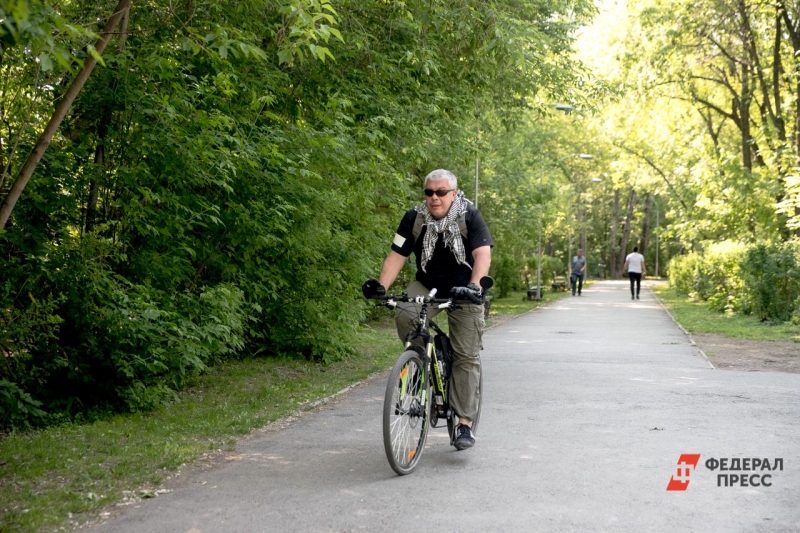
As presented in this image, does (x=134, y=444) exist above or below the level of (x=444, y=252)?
below

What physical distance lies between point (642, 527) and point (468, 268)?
7.76ft

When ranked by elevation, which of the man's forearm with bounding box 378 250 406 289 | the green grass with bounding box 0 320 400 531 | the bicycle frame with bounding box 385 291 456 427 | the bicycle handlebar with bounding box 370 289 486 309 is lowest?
the green grass with bounding box 0 320 400 531

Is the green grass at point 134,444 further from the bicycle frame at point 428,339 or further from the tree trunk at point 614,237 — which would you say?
the tree trunk at point 614,237

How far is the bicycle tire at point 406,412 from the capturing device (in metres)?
5.52

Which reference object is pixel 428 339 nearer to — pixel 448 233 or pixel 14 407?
pixel 448 233

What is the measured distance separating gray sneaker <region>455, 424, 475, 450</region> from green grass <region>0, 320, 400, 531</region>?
5.77ft

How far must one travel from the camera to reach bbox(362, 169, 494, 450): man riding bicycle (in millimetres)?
6348

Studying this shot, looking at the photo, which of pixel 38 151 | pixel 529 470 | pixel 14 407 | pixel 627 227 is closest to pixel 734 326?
pixel 529 470

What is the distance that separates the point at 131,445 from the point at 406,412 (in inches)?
87.6

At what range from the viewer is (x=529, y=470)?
589 centimetres

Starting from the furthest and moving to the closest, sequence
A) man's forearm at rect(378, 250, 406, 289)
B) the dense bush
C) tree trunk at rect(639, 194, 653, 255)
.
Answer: tree trunk at rect(639, 194, 653, 255), the dense bush, man's forearm at rect(378, 250, 406, 289)

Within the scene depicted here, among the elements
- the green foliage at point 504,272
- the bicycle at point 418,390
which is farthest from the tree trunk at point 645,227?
the bicycle at point 418,390

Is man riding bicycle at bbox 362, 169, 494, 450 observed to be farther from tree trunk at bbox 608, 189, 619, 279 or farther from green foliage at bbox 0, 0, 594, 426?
tree trunk at bbox 608, 189, 619, 279

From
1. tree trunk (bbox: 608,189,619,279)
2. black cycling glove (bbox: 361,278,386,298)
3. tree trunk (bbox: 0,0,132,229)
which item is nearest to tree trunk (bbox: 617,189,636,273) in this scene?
tree trunk (bbox: 608,189,619,279)
